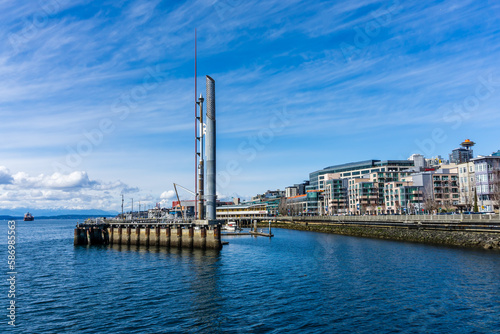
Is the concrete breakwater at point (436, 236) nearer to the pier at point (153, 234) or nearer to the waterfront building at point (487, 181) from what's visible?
the waterfront building at point (487, 181)

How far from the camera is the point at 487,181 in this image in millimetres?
132000

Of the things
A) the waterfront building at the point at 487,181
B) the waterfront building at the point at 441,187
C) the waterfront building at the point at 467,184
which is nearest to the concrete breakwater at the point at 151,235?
the waterfront building at the point at 487,181

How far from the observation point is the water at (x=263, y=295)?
105ft

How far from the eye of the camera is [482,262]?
5962 centimetres

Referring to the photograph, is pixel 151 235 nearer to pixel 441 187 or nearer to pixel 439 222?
pixel 439 222

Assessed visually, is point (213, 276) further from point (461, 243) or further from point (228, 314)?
point (461, 243)

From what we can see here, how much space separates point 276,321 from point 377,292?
52.1 feet

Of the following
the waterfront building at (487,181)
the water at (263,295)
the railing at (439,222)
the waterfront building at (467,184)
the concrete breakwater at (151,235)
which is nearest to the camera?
the water at (263,295)

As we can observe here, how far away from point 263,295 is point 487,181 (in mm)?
125198

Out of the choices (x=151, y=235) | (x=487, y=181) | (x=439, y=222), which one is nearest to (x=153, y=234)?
(x=151, y=235)

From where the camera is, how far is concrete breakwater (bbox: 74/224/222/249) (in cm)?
8381

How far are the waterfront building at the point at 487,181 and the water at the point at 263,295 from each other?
71.6 m

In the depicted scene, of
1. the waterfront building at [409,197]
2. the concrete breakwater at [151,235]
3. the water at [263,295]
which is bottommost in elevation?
the water at [263,295]

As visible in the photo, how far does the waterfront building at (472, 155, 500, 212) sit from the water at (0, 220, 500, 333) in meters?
71.6
